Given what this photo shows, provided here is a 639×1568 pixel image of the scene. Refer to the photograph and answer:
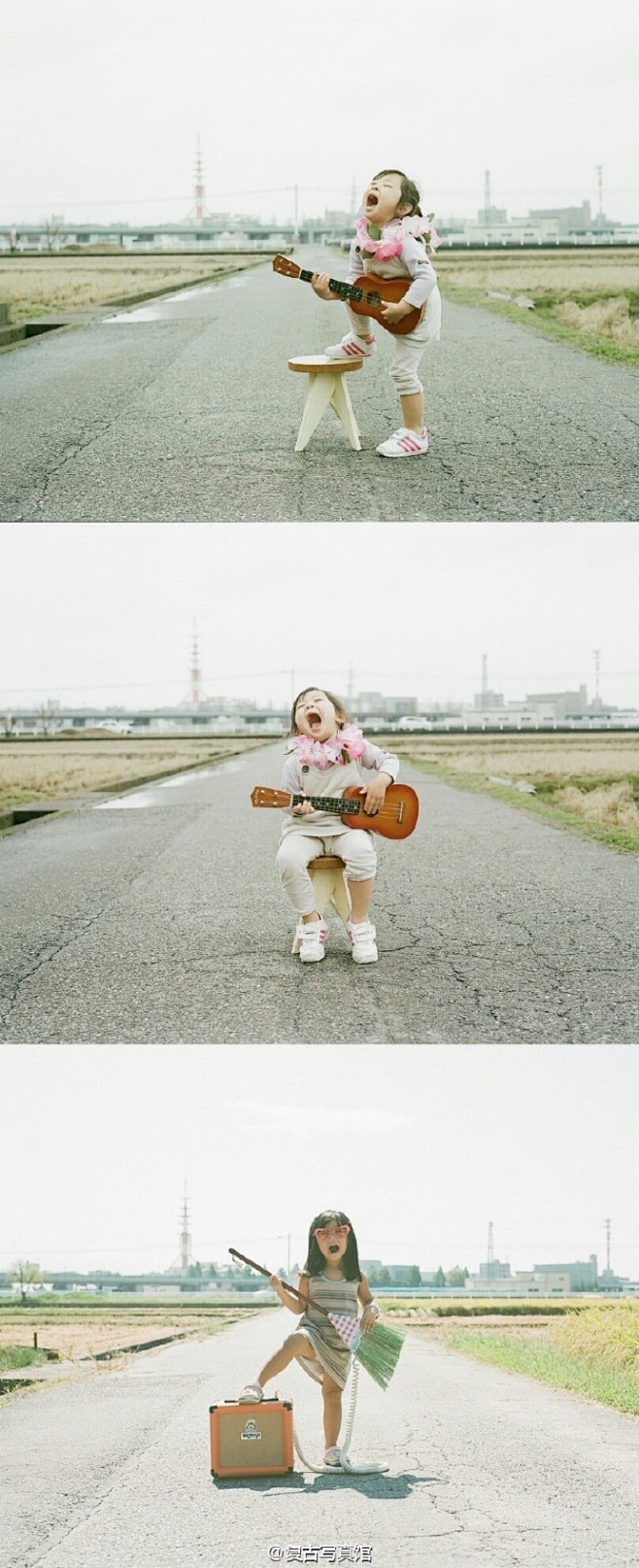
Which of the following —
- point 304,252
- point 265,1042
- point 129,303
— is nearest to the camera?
point 265,1042

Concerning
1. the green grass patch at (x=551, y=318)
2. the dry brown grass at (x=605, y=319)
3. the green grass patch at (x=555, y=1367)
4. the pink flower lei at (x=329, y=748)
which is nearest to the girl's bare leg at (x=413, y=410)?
the pink flower lei at (x=329, y=748)

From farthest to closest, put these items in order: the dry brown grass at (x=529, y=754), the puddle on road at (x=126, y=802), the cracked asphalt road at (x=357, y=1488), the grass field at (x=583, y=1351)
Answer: the puddle on road at (x=126, y=802), the dry brown grass at (x=529, y=754), the grass field at (x=583, y=1351), the cracked asphalt road at (x=357, y=1488)

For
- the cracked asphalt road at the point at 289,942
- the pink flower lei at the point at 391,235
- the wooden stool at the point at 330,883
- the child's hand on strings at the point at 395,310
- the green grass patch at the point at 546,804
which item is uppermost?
the pink flower lei at the point at 391,235

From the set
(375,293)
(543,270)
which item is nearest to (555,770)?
(543,270)

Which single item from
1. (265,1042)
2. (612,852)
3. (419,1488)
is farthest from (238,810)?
(419,1488)

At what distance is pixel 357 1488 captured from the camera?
4.76m

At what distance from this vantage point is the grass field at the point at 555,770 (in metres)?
8.38

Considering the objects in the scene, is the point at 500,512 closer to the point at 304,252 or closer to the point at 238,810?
the point at 304,252

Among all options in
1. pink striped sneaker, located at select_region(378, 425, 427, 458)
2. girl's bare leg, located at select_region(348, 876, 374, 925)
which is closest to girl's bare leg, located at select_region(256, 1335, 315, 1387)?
girl's bare leg, located at select_region(348, 876, 374, 925)

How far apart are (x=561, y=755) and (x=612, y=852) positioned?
5.33ft

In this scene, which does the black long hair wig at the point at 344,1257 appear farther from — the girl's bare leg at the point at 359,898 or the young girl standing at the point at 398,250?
the young girl standing at the point at 398,250

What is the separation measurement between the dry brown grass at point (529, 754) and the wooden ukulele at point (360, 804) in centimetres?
293

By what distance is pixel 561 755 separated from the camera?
888cm

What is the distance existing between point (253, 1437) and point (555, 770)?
5330 millimetres
